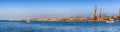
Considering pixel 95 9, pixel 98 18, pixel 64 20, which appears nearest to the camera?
pixel 95 9

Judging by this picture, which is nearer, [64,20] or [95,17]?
[95,17]

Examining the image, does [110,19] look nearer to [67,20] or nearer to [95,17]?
[95,17]

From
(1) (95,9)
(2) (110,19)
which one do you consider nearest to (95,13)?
(1) (95,9)

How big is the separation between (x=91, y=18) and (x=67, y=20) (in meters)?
18.4

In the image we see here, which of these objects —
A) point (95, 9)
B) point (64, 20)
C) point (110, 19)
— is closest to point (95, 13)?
point (95, 9)

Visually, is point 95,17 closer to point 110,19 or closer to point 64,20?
point 110,19

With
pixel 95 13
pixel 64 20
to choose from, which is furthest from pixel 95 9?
pixel 64 20

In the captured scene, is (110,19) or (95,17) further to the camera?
(110,19)

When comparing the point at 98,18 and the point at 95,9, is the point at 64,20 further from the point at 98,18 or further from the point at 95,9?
the point at 95,9

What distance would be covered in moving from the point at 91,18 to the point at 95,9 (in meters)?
5.82

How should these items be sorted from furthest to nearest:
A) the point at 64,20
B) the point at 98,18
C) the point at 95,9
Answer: the point at 64,20
the point at 98,18
the point at 95,9

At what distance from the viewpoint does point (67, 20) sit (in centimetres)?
7762

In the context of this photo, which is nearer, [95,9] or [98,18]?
[95,9]

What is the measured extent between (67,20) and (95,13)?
2284 cm
